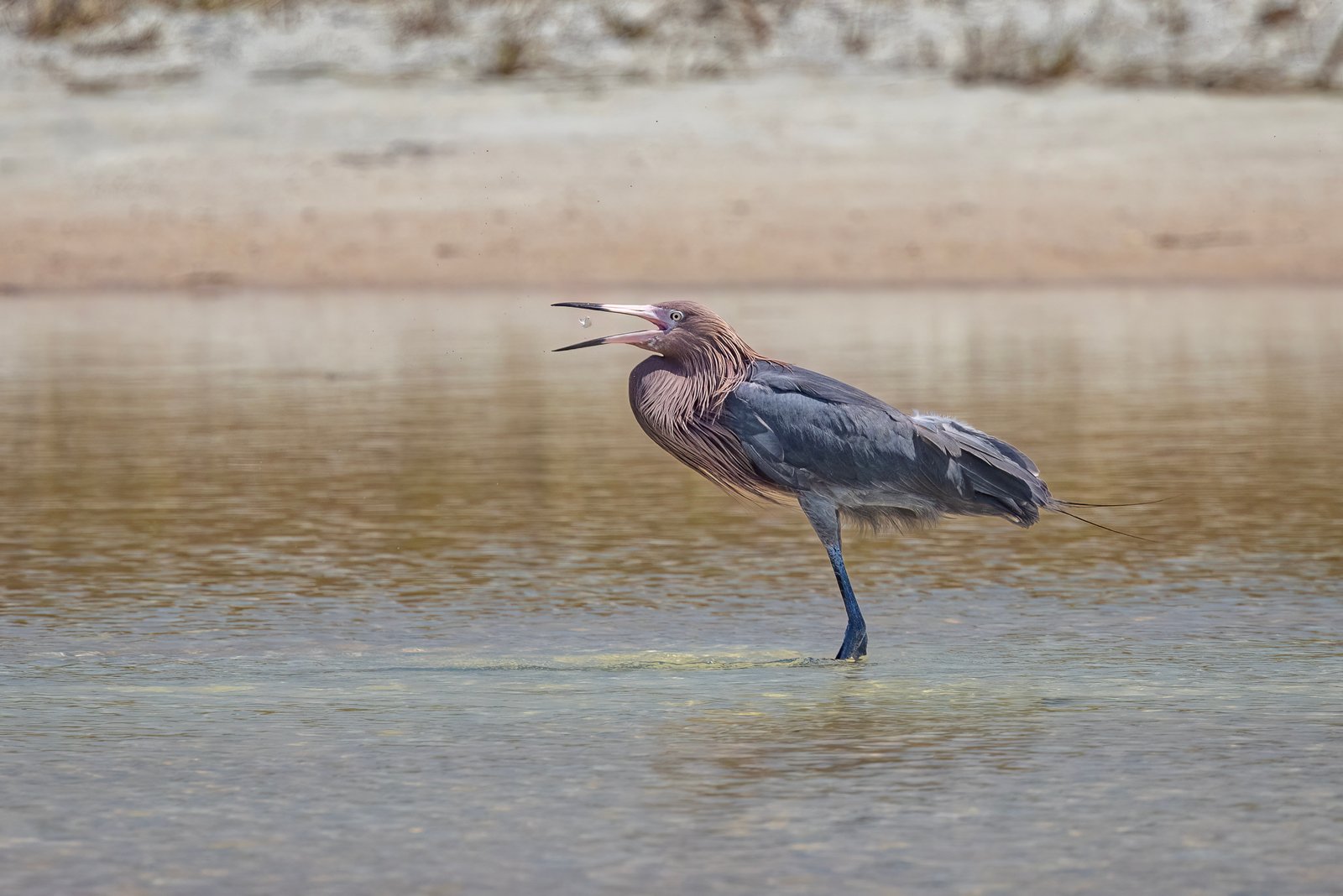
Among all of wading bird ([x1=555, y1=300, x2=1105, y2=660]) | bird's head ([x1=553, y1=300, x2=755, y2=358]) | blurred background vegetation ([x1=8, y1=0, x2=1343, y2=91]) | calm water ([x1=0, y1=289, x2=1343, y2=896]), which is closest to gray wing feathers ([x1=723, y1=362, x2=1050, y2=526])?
wading bird ([x1=555, y1=300, x2=1105, y2=660])

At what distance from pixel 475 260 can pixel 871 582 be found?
10.4m

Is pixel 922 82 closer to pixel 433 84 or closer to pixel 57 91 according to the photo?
pixel 433 84

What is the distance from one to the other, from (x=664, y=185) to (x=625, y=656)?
12102 mm

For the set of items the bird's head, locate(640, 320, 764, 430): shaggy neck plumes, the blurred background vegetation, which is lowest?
locate(640, 320, 764, 430): shaggy neck plumes

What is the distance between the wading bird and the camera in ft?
19.2

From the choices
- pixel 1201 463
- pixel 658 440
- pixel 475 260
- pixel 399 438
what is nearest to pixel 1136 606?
pixel 658 440

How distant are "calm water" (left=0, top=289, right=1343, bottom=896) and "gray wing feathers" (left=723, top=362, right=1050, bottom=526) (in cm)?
39

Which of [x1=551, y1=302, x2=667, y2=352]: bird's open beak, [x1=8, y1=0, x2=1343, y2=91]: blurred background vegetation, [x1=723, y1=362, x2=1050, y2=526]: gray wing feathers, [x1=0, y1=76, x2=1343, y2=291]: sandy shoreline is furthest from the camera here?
[x1=8, y1=0, x2=1343, y2=91]: blurred background vegetation

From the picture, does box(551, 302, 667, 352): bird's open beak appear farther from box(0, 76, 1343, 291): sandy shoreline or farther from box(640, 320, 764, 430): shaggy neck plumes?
box(0, 76, 1343, 291): sandy shoreline

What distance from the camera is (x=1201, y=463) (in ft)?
30.0

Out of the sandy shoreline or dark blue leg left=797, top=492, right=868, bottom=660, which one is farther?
the sandy shoreline

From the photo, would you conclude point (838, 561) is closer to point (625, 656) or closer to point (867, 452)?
point (867, 452)

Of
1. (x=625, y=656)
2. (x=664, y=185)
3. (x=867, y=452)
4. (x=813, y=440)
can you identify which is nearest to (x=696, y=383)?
(x=813, y=440)

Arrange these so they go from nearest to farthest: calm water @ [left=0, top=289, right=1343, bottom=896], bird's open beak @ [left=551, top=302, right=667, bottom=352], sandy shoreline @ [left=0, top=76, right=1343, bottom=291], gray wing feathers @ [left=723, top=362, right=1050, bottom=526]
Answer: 1. calm water @ [left=0, top=289, right=1343, bottom=896]
2. bird's open beak @ [left=551, top=302, right=667, bottom=352]
3. gray wing feathers @ [left=723, top=362, right=1050, bottom=526]
4. sandy shoreline @ [left=0, top=76, right=1343, bottom=291]
